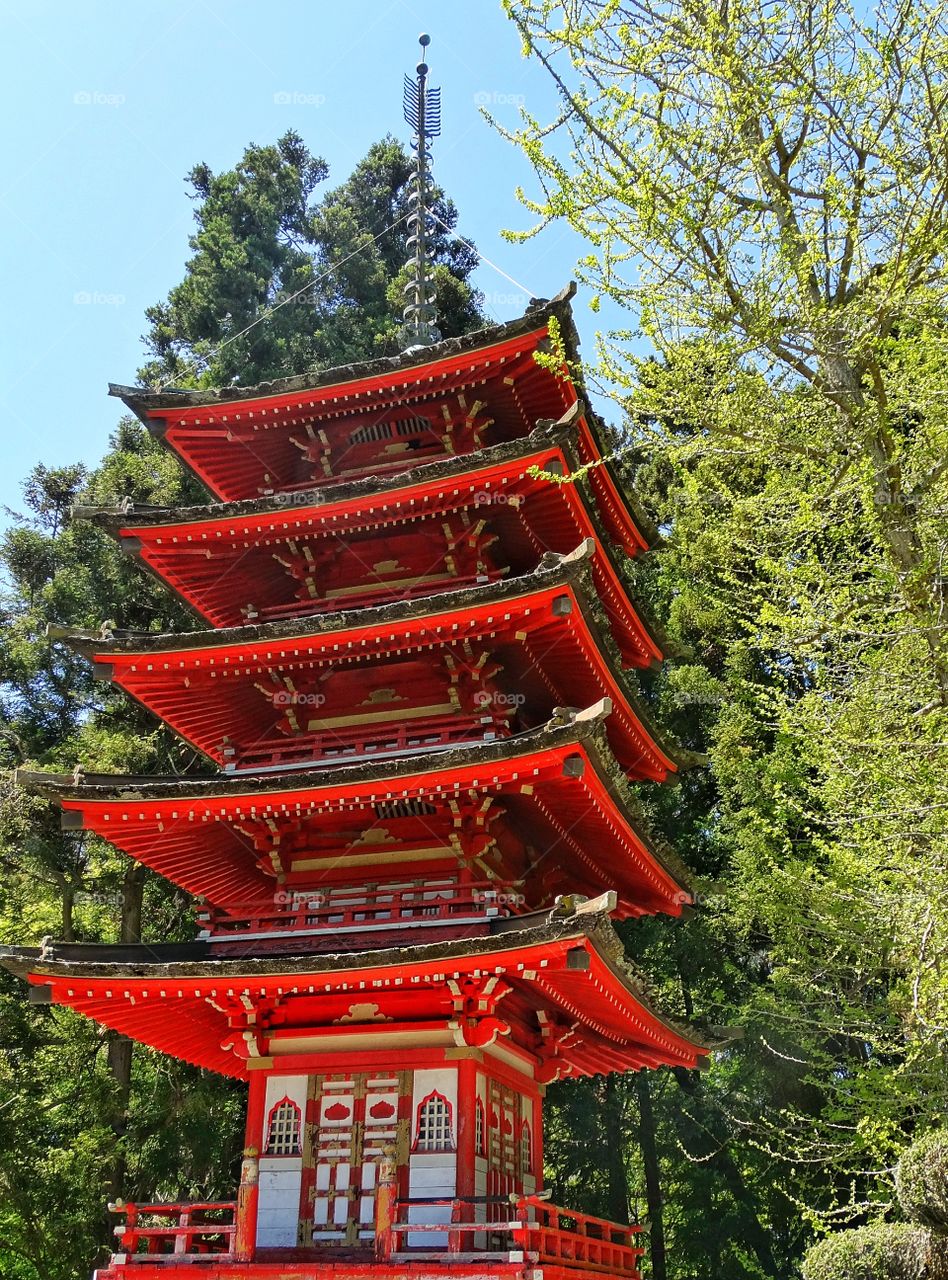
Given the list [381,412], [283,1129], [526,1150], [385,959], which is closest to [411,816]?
[385,959]

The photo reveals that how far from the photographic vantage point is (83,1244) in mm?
19984

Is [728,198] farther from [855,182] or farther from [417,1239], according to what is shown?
[417,1239]

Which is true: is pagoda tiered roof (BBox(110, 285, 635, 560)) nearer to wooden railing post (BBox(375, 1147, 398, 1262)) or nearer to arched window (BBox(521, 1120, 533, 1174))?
wooden railing post (BBox(375, 1147, 398, 1262))

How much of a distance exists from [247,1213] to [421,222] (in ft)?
54.9

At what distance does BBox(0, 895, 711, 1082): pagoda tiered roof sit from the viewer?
10.8 meters

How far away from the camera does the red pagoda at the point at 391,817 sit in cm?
1123

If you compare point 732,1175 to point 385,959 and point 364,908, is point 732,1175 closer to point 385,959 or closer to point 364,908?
point 364,908

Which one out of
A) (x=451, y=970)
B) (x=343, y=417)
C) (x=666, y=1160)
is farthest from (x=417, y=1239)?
(x=666, y=1160)

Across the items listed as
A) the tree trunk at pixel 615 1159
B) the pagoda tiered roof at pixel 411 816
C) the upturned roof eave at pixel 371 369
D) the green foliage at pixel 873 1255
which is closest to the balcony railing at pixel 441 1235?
the green foliage at pixel 873 1255

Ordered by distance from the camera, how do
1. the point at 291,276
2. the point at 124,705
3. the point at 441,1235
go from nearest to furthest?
the point at 441,1235 → the point at 124,705 → the point at 291,276

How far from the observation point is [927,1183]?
11.6 m

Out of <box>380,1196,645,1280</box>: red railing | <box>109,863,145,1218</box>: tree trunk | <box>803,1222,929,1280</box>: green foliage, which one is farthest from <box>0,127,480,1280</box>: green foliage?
<box>803,1222,929,1280</box>: green foliage

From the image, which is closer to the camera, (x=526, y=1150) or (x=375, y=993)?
(x=375, y=993)

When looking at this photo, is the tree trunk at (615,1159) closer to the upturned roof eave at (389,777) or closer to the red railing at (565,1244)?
the red railing at (565,1244)
